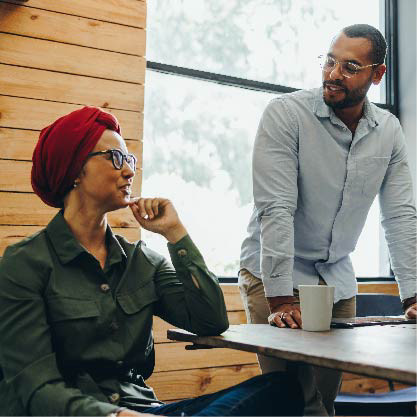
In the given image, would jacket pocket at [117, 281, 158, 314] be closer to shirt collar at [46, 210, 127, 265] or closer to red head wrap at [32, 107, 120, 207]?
shirt collar at [46, 210, 127, 265]

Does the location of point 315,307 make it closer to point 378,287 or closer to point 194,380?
point 194,380

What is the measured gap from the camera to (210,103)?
3414 mm

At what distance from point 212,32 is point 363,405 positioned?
2.15 metres

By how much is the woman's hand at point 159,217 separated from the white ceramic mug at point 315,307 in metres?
0.36

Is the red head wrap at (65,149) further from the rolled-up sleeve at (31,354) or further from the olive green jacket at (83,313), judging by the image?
the rolled-up sleeve at (31,354)

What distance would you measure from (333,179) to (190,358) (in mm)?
1306

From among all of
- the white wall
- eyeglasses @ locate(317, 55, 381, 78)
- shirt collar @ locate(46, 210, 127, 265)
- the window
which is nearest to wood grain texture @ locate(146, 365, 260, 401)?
the window

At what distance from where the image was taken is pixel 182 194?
328cm

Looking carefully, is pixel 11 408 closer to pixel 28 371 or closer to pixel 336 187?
pixel 28 371

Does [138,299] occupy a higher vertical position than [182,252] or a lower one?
lower

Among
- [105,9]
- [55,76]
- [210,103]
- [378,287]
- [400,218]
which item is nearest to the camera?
[400,218]

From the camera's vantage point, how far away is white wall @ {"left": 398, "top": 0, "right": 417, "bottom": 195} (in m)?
4.07

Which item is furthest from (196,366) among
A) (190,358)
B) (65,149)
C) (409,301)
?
(65,149)

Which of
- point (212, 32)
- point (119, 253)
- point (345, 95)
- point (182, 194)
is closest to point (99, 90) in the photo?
point (182, 194)
